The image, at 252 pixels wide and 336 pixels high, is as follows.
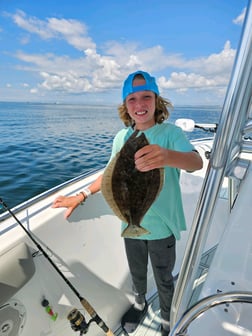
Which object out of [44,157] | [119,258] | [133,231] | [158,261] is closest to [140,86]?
[133,231]

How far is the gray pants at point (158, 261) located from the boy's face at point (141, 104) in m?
0.74

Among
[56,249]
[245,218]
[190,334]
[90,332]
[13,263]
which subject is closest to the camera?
[190,334]

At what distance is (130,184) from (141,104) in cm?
47

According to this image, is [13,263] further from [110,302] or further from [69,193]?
[110,302]

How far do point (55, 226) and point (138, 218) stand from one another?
2.06ft

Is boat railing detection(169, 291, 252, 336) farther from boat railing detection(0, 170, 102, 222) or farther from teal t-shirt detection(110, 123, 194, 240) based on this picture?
boat railing detection(0, 170, 102, 222)

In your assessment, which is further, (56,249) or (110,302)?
(110,302)

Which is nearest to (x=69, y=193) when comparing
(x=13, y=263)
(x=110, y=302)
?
(x=13, y=263)

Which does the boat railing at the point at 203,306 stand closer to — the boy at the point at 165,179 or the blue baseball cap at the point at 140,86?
the boy at the point at 165,179

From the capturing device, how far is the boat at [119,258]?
0.82 meters

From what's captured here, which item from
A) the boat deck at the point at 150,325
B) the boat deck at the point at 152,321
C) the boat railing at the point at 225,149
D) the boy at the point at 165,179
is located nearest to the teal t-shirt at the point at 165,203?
the boy at the point at 165,179

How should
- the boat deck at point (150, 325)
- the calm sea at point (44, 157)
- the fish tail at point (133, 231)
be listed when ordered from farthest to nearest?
the calm sea at point (44, 157) → the boat deck at point (150, 325) → the fish tail at point (133, 231)

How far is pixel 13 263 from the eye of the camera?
1.22 meters

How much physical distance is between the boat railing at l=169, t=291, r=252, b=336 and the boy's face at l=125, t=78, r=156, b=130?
0.97 metres
